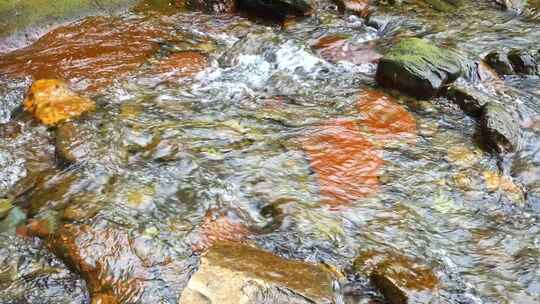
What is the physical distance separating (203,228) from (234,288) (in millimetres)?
1195

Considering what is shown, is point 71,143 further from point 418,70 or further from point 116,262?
point 418,70

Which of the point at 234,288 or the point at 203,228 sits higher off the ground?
the point at 234,288

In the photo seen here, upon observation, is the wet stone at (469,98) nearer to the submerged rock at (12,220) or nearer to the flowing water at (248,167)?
the flowing water at (248,167)

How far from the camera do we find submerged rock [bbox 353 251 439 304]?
3.81 m

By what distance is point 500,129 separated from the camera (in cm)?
566

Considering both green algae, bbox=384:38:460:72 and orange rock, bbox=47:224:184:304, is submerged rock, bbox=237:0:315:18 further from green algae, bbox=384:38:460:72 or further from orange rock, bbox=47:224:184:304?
orange rock, bbox=47:224:184:304

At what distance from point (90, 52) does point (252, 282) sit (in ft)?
16.4

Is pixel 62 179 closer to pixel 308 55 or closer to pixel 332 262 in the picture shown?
pixel 332 262

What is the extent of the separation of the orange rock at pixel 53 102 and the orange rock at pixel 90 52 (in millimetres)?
431

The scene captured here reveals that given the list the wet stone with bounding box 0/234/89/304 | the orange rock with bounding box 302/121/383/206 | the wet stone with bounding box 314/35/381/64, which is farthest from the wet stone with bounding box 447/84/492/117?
the wet stone with bounding box 0/234/89/304

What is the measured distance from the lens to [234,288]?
128 inches

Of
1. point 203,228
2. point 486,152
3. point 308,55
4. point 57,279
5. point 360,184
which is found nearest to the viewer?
point 57,279

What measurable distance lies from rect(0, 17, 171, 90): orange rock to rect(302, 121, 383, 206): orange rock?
9.23ft

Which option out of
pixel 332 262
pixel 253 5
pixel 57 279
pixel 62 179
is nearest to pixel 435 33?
pixel 253 5
